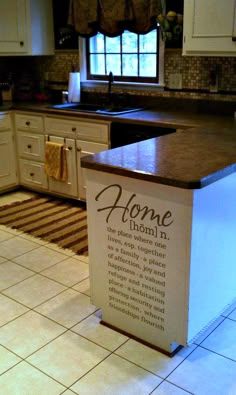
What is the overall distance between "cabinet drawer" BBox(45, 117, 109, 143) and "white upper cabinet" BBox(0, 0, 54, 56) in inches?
33.7

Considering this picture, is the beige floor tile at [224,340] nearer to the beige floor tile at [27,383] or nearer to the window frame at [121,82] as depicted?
the beige floor tile at [27,383]

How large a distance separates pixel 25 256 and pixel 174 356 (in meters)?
1.41

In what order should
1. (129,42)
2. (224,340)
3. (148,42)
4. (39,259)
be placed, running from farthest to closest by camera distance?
(129,42), (148,42), (39,259), (224,340)

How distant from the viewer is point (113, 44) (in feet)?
13.1

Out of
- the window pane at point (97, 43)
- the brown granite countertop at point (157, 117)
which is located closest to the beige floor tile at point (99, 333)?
the brown granite countertop at point (157, 117)

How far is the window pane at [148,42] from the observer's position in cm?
369

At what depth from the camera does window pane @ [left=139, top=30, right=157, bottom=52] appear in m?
3.69

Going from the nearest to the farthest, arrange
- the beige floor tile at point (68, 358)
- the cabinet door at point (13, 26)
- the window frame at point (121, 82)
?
1. the beige floor tile at point (68, 358)
2. the window frame at point (121, 82)
3. the cabinet door at point (13, 26)

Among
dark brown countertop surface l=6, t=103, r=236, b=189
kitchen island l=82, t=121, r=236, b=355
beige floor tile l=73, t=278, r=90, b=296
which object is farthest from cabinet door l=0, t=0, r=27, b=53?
beige floor tile l=73, t=278, r=90, b=296

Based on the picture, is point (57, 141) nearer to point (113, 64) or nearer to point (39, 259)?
point (113, 64)

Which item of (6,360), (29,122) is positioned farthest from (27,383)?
(29,122)

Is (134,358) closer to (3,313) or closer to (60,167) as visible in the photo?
(3,313)

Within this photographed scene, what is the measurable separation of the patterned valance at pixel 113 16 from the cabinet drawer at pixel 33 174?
130 centimetres

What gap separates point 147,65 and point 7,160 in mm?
1609
